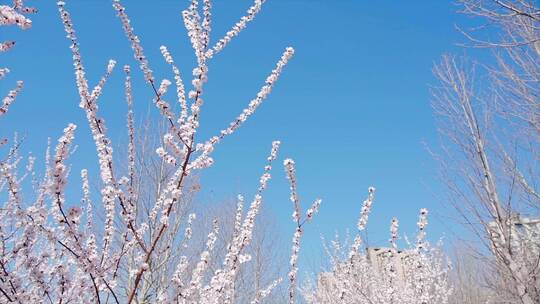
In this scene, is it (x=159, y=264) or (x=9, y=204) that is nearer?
(x=9, y=204)

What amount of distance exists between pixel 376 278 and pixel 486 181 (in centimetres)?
519

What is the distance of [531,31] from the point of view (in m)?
6.27

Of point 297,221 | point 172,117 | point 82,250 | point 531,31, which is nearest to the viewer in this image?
point 82,250

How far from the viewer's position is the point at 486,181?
6.64m

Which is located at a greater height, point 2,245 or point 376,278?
point 376,278

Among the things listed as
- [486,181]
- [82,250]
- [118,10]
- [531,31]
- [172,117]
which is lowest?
[82,250]

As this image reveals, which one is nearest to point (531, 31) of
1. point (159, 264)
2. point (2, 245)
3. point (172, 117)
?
point (172, 117)

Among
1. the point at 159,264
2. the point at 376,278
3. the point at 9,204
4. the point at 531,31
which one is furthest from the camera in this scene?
the point at 376,278

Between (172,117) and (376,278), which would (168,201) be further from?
(376,278)

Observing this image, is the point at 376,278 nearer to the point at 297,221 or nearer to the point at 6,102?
the point at 297,221

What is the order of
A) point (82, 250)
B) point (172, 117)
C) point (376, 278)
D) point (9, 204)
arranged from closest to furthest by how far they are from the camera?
point (82, 250) → point (172, 117) → point (9, 204) → point (376, 278)

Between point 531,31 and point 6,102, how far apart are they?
6969 millimetres

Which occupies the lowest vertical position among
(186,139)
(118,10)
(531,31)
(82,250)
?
(82,250)

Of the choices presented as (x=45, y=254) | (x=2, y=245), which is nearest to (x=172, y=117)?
(x=45, y=254)
